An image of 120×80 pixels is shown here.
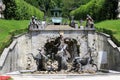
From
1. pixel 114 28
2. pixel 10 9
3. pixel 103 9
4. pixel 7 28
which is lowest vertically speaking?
pixel 114 28

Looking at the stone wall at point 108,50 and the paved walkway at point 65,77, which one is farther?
the stone wall at point 108,50

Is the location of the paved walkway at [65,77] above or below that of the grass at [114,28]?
below

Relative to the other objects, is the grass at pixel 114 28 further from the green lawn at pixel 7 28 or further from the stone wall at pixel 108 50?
the green lawn at pixel 7 28

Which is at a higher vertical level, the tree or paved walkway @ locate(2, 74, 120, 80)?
the tree

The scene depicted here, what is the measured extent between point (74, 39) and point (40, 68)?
6.34 meters

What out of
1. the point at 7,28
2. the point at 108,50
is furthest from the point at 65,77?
the point at 7,28

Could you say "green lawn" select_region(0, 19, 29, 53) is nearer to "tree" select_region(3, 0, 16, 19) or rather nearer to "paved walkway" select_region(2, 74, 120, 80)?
"tree" select_region(3, 0, 16, 19)

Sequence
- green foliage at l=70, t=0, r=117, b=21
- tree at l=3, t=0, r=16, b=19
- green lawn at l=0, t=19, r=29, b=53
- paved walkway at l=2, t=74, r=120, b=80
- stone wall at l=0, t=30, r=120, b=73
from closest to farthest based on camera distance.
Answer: paved walkway at l=2, t=74, r=120, b=80
green lawn at l=0, t=19, r=29, b=53
stone wall at l=0, t=30, r=120, b=73
green foliage at l=70, t=0, r=117, b=21
tree at l=3, t=0, r=16, b=19

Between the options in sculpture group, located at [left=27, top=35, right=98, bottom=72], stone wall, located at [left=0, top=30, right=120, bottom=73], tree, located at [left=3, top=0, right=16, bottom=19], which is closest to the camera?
sculpture group, located at [left=27, top=35, right=98, bottom=72]

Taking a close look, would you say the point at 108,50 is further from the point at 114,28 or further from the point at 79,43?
the point at 114,28

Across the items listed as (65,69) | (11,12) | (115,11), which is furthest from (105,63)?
(11,12)

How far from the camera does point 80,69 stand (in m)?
41.0

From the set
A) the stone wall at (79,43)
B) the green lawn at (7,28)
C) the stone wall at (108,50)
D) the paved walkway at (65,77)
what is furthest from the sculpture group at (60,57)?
the paved walkway at (65,77)

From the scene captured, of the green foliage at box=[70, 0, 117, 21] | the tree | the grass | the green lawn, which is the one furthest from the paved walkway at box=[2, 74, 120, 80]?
the tree
